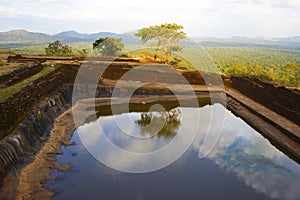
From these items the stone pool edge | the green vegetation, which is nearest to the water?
the stone pool edge

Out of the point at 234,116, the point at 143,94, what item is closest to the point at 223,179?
the point at 234,116

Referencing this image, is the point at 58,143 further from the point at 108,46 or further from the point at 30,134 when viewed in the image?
the point at 108,46

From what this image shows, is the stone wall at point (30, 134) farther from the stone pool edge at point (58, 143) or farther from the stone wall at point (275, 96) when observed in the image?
the stone wall at point (275, 96)

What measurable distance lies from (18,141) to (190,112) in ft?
38.4

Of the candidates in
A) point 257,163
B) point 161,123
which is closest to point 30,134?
point 161,123

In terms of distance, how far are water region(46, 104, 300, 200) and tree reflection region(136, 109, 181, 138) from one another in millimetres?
57

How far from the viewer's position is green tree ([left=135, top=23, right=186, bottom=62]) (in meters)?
43.1

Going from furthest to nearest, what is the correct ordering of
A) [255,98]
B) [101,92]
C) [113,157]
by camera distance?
1. [101,92]
2. [255,98]
3. [113,157]

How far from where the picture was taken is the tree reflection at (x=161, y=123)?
1650 cm

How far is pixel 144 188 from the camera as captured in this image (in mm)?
10375

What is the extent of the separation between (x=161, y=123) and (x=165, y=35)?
27.8 metres

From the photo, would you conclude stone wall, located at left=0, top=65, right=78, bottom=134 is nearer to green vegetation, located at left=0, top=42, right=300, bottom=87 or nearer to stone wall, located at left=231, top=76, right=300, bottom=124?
green vegetation, located at left=0, top=42, right=300, bottom=87

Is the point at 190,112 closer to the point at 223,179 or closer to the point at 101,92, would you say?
the point at 101,92

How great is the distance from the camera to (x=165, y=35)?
1724 inches
